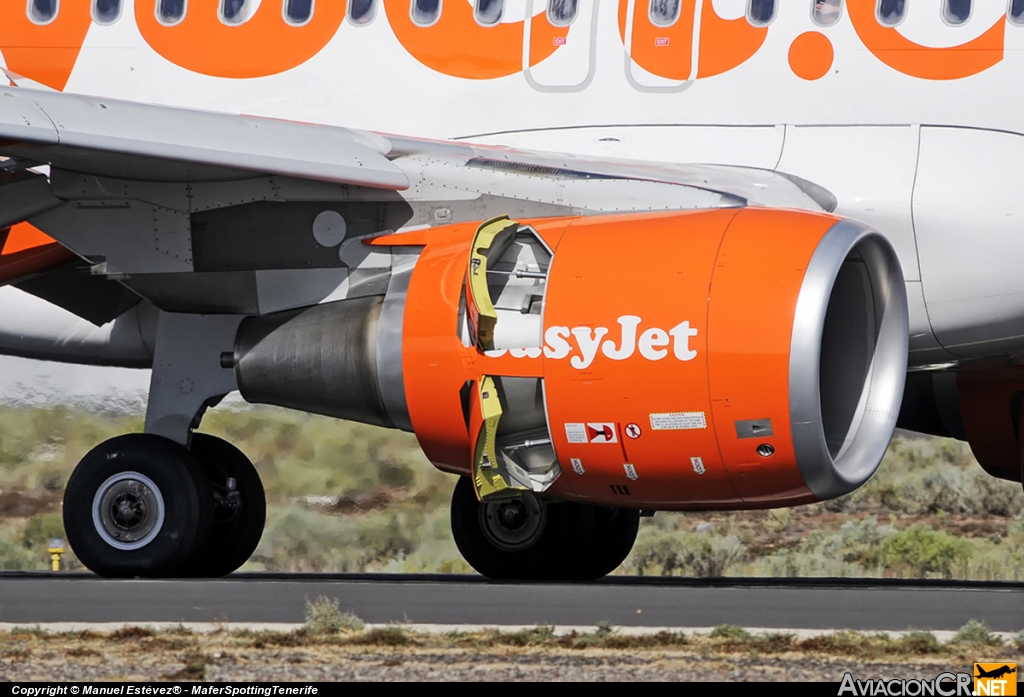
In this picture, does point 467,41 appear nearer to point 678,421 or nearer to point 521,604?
point 678,421

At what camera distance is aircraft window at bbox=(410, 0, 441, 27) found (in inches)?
372

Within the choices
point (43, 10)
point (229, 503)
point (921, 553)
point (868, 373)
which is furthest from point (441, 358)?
point (921, 553)

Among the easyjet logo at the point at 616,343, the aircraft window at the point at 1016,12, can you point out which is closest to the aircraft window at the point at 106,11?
the easyjet logo at the point at 616,343

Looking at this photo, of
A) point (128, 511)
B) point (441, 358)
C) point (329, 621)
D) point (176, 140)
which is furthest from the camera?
point (128, 511)

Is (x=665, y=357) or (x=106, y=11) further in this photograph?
(x=106, y=11)

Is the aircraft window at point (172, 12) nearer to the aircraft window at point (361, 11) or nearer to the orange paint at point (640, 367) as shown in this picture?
the aircraft window at point (361, 11)

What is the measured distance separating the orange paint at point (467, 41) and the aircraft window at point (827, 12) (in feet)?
4.75

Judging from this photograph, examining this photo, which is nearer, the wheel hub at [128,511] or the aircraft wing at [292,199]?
the aircraft wing at [292,199]

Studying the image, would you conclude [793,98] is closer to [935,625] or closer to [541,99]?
[541,99]

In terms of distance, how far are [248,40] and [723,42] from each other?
2939mm

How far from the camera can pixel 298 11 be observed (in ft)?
31.8

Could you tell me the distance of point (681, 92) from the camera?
29.5 feet

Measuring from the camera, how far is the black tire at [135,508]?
8.73m

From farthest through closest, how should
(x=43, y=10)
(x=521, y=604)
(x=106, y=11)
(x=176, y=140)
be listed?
(x=43, y=10), (x=106, y=11), (x=176, y=140), (x=521, y=604)
